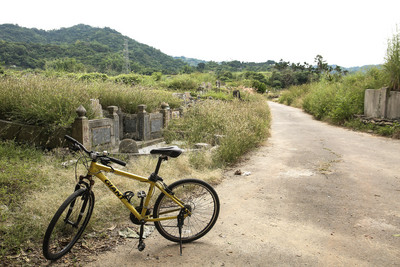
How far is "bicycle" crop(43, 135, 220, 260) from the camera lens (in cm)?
291

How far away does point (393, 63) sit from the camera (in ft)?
37.2

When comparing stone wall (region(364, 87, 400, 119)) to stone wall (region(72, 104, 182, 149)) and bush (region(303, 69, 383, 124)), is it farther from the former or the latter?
stone wall (region(72, 104, 182, 149))

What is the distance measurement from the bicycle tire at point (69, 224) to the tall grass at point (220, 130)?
3.77 metres

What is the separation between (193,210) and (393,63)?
11068 mm

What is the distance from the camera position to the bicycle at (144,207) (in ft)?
9.54

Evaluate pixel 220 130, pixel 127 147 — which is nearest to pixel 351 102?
pixel 220 130

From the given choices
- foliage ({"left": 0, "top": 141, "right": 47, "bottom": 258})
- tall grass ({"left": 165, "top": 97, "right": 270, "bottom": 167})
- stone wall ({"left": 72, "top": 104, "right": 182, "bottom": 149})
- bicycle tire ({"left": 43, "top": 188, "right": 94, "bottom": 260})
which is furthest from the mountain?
bicycle tire ({"left": 43, "top": 188, "right": 94, "bottom": 260})

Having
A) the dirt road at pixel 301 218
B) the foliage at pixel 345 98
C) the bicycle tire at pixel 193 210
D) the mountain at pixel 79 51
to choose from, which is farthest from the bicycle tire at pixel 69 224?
the foliage at pixel 345 98

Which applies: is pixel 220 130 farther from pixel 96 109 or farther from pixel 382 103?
pixel 382 103

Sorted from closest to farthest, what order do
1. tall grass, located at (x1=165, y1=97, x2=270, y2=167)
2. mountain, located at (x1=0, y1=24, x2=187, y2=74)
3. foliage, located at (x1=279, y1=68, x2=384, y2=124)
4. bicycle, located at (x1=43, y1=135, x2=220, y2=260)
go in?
bicycle, located at (x1=43, y1=135, x2=220, y2=260)
tall grass, located at (x1=165, y1=97, x2=270, y2=167)
foliage, located at (x1=279, y1=68, x2=384, y2=124)
mountain, located at (x1=0, y1=24, x2=187, y2=74)

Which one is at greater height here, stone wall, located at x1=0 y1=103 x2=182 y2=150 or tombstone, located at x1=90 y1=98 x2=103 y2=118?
tombstone, located at x1=90 y1=98 x2=103 y2=118

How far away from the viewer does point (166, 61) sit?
5281 cm

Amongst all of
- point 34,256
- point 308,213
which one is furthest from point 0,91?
point 308,213

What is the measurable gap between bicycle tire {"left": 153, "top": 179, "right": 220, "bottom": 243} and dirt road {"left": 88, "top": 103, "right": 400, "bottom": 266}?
0.14 m
